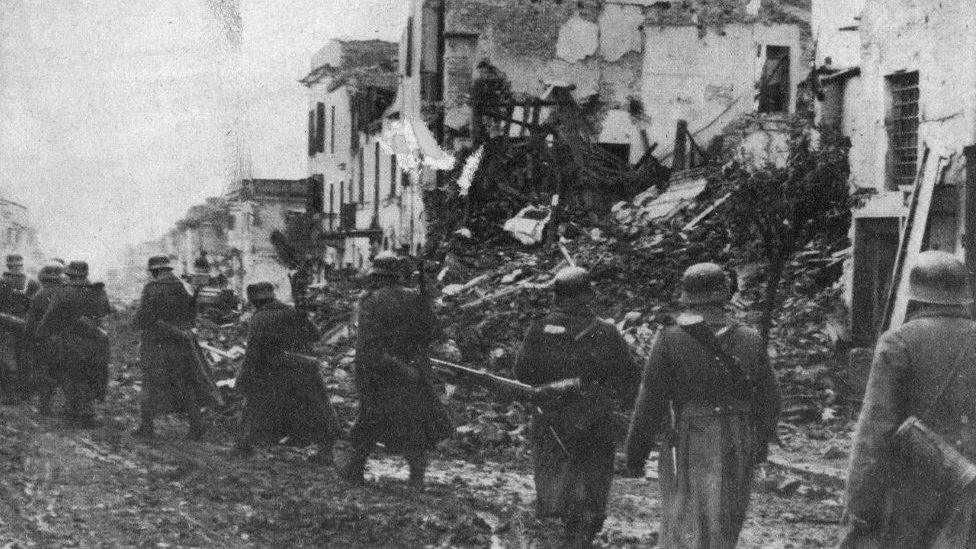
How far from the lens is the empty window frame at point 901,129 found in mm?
15477

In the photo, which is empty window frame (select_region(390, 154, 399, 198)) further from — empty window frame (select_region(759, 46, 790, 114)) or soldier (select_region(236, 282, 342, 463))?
soldier (select_region(236, 282, 342, 463))

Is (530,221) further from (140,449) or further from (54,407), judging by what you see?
(140,449)

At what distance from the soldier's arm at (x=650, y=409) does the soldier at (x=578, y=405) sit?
1.40 metres

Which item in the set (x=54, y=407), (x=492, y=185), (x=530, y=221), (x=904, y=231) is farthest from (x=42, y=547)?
(x=492, y=185)

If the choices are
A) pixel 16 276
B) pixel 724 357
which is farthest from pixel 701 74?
pixel 724 357

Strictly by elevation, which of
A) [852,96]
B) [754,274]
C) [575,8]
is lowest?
[754,274]

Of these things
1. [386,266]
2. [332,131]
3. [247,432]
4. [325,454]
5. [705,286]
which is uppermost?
[332,131]

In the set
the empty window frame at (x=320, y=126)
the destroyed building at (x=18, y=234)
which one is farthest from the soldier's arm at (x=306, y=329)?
the empty window frame at (x=320, y=126)

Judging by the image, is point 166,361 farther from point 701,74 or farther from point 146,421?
point 701,74

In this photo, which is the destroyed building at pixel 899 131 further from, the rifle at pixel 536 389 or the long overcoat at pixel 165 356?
the long overcoat at pixel 165 356

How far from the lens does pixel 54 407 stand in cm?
1454

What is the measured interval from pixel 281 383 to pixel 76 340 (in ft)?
11.3

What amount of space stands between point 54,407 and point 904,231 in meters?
10.8

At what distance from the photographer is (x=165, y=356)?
38.8 ft
